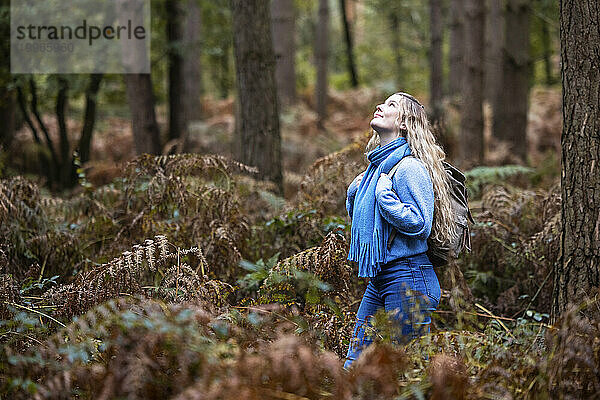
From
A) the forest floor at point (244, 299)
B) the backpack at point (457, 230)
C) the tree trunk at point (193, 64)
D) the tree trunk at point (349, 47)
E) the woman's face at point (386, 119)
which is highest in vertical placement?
the tree trunk at point (349, 47)

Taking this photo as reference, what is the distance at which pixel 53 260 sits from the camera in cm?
566

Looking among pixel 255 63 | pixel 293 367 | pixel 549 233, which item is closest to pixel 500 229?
pixel 549 233

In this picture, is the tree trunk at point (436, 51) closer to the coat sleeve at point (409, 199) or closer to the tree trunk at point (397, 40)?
the tree trunk at point (397, 40)

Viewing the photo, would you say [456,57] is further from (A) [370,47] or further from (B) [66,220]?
(A) [370,47]

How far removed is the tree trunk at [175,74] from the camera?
12.6 meters

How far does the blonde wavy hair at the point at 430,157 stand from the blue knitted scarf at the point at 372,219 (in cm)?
7

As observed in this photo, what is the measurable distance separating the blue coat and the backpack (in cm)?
7

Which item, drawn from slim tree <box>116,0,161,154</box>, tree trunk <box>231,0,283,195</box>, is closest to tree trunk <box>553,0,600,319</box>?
tree trunk <box>231,0,283,195</box>

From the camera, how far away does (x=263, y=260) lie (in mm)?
5953

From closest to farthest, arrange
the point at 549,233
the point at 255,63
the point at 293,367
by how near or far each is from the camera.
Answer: the point at 293,367, the point at 549,233, the point at 255,63

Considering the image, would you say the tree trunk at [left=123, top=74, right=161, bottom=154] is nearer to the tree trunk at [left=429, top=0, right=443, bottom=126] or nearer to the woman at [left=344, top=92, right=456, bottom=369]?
the woman at [left=344, top=92, right=456, bottom=369]

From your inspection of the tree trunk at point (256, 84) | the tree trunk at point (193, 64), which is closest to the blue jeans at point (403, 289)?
the tree trunk at point (256, 84)

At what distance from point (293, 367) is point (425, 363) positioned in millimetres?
880

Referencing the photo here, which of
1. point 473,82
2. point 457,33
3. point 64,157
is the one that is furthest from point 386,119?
point 457,33
